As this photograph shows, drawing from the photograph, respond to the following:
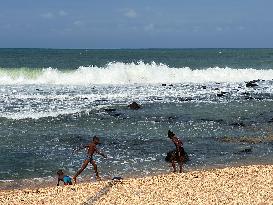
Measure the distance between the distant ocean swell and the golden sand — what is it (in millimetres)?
39364

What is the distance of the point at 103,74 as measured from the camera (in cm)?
5388

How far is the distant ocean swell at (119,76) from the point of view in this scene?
51906 millimetres

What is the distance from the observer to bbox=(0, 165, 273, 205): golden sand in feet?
33.0

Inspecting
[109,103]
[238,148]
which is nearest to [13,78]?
[109,103]

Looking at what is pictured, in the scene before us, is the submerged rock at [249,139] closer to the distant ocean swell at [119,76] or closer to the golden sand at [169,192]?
the golden sand at [169,192]

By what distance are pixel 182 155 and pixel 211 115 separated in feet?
38.5

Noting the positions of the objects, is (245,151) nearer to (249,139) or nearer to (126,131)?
(249,139)

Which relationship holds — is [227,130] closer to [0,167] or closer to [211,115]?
[211,115]

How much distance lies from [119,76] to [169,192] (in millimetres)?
43183

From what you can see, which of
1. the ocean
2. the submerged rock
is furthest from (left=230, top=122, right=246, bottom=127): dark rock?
the submerged rock

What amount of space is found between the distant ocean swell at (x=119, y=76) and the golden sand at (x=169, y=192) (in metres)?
39.4

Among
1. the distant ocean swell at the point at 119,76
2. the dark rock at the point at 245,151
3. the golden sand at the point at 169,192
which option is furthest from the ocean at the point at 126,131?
the distant ocean swell at the point at 119,76

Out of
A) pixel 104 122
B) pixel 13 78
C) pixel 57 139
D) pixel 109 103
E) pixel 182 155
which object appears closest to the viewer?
pixel 182 155

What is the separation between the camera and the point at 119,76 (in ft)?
175
